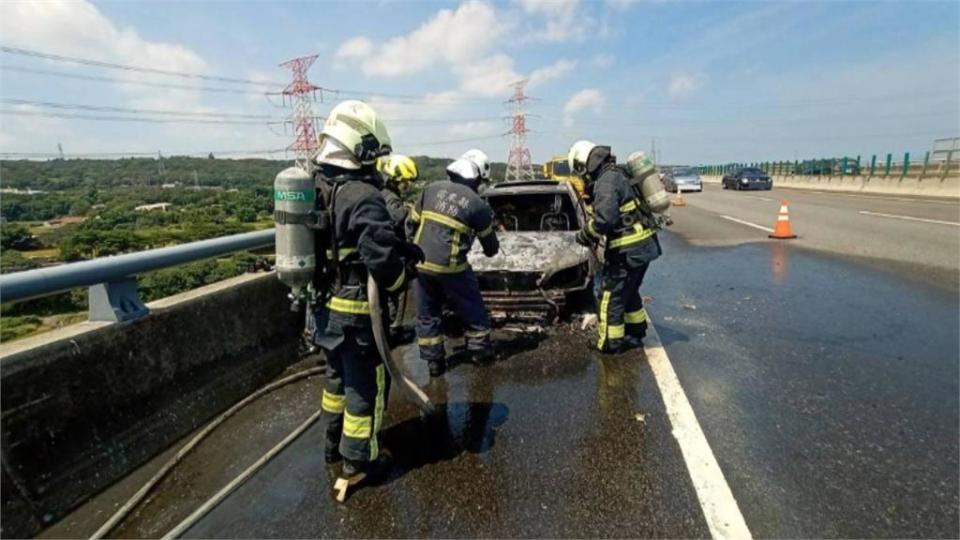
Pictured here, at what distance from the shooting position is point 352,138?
2938mm

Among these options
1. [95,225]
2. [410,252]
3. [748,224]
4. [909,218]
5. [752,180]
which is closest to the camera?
[410,252]

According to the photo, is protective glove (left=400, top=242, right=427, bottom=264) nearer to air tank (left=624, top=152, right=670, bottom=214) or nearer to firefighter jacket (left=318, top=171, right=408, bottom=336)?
firefighter jacket (left=318, top=171, right=408, bottom=336)

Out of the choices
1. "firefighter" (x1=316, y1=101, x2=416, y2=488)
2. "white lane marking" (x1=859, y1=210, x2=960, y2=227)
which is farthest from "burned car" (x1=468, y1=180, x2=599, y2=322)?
"white lane marking" (x1=859, y1=210, x2=960, y2=227)

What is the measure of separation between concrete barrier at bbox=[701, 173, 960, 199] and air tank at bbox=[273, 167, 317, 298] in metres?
25.3

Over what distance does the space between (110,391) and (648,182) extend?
14.8 feet

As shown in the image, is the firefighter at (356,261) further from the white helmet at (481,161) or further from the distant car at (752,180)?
the distant car at (752,180)

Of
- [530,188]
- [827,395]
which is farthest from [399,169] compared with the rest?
[827,395]

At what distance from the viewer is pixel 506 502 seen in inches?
108

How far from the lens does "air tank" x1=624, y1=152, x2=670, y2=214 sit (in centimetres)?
502

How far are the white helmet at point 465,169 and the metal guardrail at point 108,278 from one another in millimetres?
2095

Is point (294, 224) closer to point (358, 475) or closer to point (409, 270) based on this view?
point (409, 270)

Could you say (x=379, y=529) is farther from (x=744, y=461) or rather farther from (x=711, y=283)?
(x=711, y=283)

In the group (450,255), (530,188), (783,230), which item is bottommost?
(783,230)

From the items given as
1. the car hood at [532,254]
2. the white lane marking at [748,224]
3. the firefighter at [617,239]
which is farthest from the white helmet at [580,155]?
the white lane marking at [748,224]
